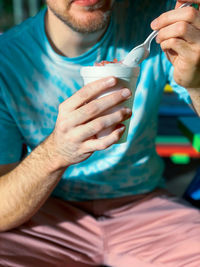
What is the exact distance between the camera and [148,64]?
3.76 ft

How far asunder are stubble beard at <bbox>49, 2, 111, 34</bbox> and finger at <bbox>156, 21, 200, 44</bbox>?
1.22ft

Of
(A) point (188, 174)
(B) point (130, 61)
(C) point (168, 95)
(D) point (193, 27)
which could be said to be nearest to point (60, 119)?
(B) point (130, 61)

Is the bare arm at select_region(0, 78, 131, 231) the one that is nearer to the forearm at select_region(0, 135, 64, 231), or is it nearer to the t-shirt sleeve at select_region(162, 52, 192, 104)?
the forearm at select_region(0, 135, 64, 231)

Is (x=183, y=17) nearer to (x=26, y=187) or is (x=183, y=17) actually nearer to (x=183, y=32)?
(x=183, y=32)

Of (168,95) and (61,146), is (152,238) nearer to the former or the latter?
(61,146)

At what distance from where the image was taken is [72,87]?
112 centimetres

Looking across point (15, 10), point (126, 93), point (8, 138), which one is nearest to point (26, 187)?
point (8, 138)

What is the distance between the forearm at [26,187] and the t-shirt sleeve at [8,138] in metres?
0.10

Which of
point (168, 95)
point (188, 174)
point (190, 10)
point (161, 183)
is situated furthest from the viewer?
point (168, 95)

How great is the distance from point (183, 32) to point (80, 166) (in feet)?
2.22

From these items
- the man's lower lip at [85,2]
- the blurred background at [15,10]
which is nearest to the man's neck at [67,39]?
the man's lower lip at [85,2]

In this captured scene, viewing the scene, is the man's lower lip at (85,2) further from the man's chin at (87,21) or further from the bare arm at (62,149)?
the bare arm at (62,149)

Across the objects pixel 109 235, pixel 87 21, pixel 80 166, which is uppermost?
pixel 87 21

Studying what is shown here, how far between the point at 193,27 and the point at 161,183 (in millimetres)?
818
